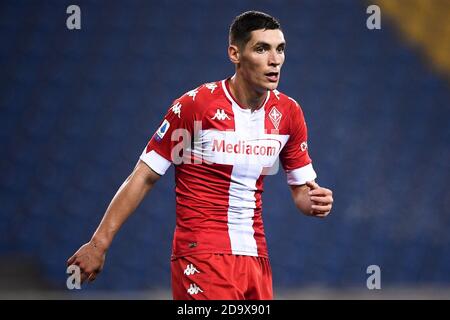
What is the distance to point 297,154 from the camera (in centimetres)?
395

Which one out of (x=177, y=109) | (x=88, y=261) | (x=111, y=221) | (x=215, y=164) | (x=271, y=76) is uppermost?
(x=271, y=76)

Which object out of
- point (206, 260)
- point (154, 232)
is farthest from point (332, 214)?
point (206, 260)

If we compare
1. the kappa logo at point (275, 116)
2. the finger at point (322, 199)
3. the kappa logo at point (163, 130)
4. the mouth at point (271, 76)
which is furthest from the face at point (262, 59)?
the finger at point (322, 199)

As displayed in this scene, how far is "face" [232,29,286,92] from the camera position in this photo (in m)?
3.72

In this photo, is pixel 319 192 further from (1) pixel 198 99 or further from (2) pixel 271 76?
(1) pixel 198 99

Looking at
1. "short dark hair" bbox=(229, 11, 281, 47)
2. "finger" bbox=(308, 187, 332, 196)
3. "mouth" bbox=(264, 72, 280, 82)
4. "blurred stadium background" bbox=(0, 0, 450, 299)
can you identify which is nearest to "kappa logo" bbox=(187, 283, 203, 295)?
"finger" bbox=(308, 187, 332, 196)

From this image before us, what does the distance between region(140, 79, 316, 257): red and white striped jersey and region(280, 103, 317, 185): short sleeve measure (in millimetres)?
116

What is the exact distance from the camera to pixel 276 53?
3.77 m

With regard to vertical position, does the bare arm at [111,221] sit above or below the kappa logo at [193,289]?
above

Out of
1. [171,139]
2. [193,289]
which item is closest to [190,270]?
[193,289]

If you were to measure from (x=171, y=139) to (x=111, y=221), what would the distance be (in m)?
0.44

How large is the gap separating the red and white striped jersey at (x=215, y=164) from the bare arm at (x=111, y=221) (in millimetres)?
76

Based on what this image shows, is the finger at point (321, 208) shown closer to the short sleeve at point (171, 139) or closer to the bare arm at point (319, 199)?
the bare arm at point (319, 199)

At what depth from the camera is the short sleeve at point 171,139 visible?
369 cm
